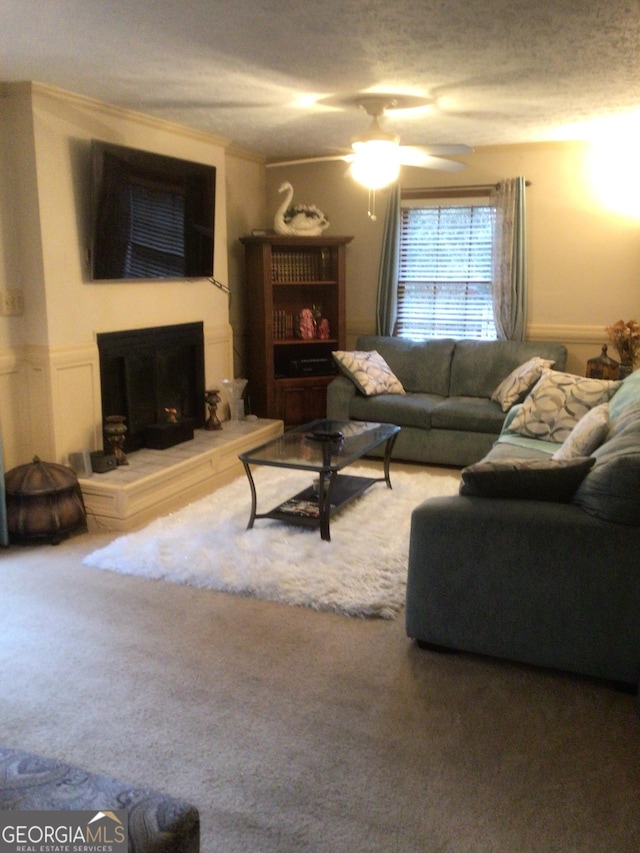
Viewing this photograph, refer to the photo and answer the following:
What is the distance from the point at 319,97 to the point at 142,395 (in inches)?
89.2

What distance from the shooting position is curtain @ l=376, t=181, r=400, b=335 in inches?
244

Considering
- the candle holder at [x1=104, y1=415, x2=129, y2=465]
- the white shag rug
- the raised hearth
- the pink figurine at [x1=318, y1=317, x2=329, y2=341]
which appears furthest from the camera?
the pink figurine at [x1=318, y1=317, x2=329, y2=341]

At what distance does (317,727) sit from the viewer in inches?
92.2

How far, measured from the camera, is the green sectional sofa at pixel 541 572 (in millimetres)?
2455

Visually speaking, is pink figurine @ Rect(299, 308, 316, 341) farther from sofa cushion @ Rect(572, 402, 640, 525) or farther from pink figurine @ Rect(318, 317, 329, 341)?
sofa cushion @ Rect(572, 402, 640, 525)

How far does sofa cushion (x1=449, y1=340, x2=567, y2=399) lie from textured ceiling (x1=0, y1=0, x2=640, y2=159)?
1.69 metres

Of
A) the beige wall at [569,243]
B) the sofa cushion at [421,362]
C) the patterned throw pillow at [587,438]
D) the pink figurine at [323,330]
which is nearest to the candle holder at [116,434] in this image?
the pink figurine at [323,330]

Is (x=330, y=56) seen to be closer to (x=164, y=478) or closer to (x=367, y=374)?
(x=164, y=478)

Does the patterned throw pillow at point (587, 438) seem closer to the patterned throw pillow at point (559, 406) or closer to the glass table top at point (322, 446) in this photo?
the patterned throw pillow at point (559, 406)

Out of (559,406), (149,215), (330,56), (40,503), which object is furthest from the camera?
(149,215)

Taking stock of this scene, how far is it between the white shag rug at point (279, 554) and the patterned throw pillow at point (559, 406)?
2.94 ft

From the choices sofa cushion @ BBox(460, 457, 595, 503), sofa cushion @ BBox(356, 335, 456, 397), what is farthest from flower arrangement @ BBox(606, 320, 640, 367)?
sofa cushion @ BBox(460, 457, 595, 503)

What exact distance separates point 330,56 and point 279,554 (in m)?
2.38

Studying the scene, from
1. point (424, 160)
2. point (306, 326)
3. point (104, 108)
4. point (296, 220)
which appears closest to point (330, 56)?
point (424, 160)
